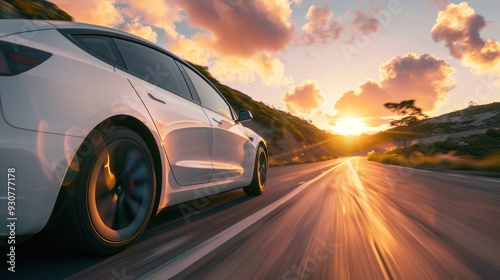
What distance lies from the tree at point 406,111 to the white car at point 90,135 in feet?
246

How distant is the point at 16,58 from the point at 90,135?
0.58 metres

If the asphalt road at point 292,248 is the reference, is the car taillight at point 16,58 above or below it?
above

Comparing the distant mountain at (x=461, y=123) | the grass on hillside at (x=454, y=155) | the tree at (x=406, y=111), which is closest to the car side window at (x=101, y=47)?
the grass on hillside at (x=454, y=155)

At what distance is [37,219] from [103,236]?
51cm

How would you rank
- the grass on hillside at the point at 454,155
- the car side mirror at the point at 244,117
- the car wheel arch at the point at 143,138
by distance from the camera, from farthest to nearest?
1. the grass on hillside at the point at 454,155
2. the car side mirror at the point at 244,117
3. the car wheel arch at the point at 143,138

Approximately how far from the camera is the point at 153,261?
241cm

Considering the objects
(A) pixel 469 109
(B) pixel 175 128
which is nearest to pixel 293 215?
(B) pixel 175 128

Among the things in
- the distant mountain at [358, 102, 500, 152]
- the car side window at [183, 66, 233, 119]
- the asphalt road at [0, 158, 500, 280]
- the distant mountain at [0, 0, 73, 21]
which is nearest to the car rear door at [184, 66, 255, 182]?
the car side window at [183, 66, 233, 119]

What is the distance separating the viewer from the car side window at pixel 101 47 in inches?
98.8

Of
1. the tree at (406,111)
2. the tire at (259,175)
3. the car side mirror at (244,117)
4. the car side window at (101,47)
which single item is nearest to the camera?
the car side window at (101,47)

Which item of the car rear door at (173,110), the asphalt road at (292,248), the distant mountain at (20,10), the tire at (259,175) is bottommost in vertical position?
the asphalt road at (292,248)

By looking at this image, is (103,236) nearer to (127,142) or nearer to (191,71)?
(127,142)

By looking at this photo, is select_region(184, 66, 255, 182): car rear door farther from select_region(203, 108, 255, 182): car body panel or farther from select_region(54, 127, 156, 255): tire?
select_region(54, 127, 156, 255): tire

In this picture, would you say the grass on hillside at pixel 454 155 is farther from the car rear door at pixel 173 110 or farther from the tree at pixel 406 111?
the car rear door at pixel 173 110
